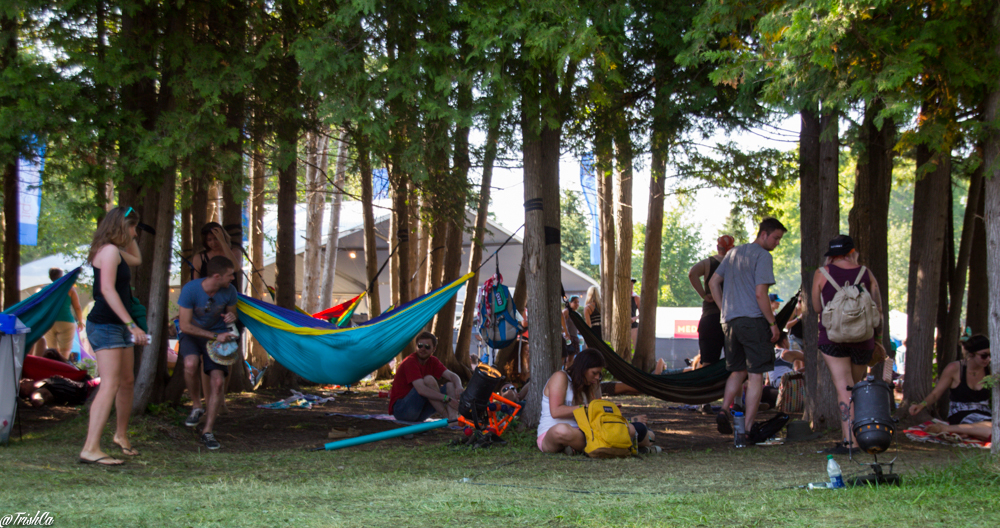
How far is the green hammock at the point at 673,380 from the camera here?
6254 millimetres

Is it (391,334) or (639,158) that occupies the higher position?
(639,158)

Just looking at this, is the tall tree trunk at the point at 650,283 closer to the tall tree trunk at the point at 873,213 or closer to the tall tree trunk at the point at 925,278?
the tall tree trunk at the point at 873,213

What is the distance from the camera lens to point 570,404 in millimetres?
4508

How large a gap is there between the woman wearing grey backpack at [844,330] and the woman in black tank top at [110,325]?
381cm

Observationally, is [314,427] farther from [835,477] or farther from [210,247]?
[835,477]

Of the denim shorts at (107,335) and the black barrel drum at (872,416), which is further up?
the denim shorts at (107,335)

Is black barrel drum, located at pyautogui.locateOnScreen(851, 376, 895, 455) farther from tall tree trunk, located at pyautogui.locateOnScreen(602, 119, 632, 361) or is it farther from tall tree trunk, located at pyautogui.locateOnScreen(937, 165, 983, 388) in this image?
tall tree trunk, located at pyautogui.locateOnScreen(602, 119, 632, 361)

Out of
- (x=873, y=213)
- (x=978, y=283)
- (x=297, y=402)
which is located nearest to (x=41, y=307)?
(x=297, y=402)

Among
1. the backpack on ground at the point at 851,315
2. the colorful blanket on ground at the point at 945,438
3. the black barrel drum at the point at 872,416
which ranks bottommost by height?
the colorful blanket on ground at the point at 945,438

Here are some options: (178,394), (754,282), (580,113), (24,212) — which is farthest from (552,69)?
(24,212)

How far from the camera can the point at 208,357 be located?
491 centimetres

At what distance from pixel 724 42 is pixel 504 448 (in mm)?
2836

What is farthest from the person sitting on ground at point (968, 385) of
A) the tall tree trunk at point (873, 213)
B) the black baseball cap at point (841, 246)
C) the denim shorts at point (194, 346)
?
the denim shorts at point (194, 346)

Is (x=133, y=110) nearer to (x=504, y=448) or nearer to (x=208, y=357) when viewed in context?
(x=208, y=357)
